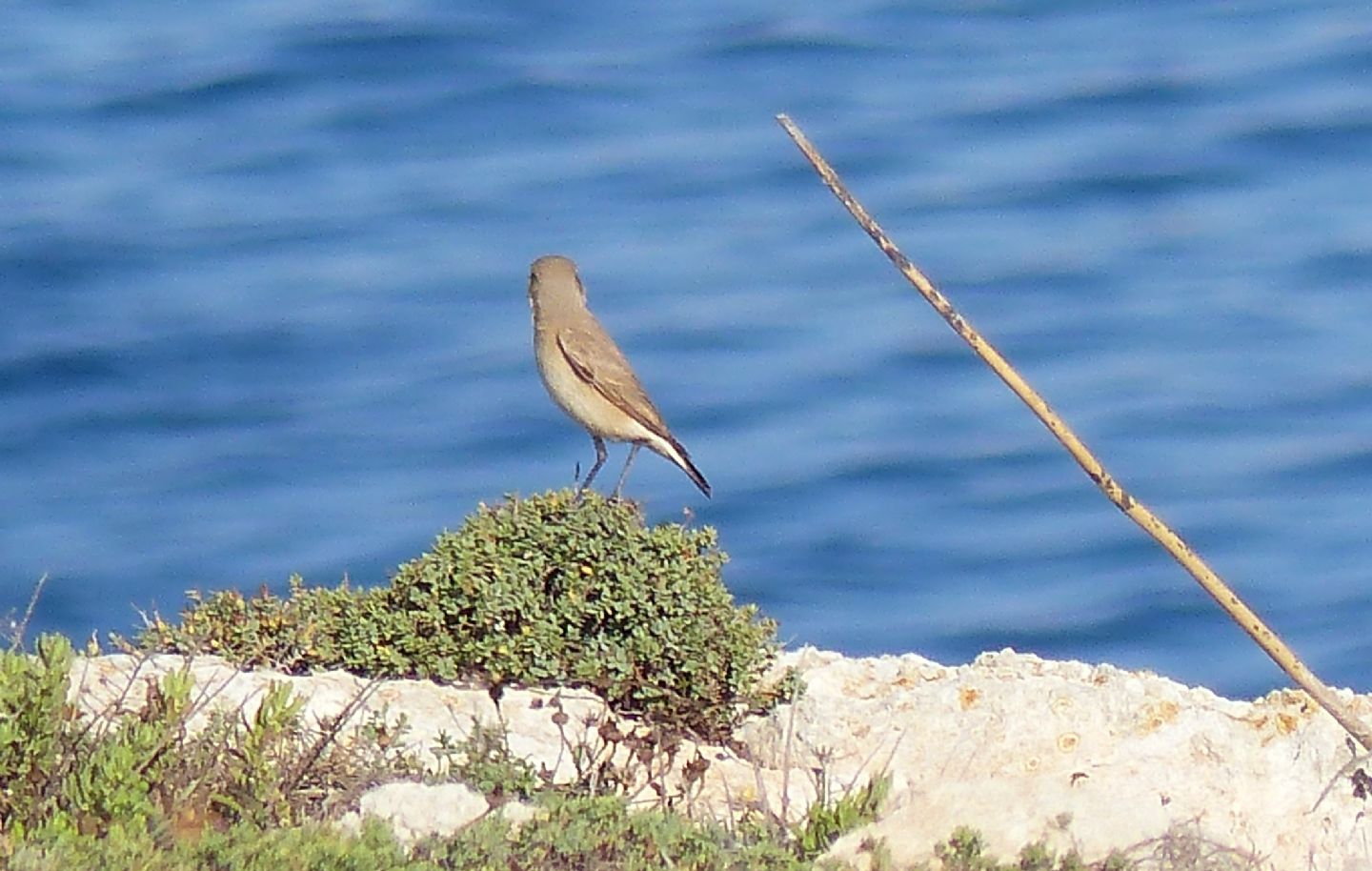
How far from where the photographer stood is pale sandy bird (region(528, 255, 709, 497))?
31.9 ft

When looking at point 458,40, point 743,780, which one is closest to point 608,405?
point 743,780

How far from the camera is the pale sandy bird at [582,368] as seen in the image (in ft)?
31.9

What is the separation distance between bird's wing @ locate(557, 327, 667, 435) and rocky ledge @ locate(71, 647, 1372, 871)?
1689 millimetres

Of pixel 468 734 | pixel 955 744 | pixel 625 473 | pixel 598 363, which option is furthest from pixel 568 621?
pixel 598 363

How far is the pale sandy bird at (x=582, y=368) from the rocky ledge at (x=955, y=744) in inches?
67.0

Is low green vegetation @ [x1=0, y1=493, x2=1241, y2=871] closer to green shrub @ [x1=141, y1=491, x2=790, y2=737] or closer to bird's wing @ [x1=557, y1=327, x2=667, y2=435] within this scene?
green shrub @ [x1=141, y1=491, x2=790, y2=737]

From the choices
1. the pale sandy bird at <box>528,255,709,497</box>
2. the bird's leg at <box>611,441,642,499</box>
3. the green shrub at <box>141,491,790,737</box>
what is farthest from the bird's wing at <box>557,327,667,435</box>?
the green shrub at <box>141,491,790,737</box>

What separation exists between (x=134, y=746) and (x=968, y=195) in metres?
21.7

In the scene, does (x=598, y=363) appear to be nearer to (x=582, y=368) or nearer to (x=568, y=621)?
(x=582, y=368)

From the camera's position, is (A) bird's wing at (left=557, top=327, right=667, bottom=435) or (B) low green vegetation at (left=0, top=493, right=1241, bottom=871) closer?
(B) low green vegetation at (left=0, top=493, right=1241, bottom=871)

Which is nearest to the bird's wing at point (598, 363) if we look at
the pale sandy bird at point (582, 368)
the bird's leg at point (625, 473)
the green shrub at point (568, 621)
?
the pale sandy bird at point (582, 368)

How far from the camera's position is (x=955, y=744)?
7828 millimetres

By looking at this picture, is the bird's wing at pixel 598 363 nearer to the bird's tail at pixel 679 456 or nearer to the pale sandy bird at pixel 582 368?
the pale sandy bird at pixel 582 368

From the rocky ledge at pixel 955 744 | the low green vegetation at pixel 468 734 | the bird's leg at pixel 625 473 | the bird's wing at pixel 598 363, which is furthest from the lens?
the bird's wing at pixel 598 363
